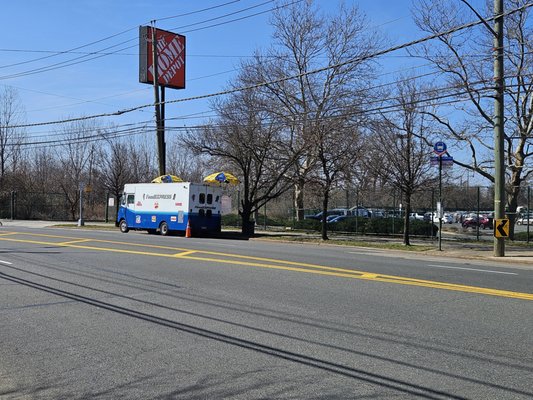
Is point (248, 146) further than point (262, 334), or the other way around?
point (248, 146)

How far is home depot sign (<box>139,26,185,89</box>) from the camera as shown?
34.2 metres

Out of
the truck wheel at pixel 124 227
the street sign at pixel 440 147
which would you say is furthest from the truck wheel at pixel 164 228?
the street sign at pixel 440 147

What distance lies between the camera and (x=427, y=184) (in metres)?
22.9

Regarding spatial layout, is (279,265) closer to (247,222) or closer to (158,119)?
(247,222)

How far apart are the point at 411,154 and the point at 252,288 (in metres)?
14.8

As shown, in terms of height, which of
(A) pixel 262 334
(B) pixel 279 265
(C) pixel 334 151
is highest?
(C) pixel 334 151

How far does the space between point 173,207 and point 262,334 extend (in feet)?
70.9

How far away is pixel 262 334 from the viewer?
6664 mm

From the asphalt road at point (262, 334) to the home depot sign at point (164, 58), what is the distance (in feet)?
80.4

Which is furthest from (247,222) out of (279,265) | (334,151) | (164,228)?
(279,265)

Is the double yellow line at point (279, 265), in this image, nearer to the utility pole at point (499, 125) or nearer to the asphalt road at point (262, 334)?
the asphalt road at point (262, 334)

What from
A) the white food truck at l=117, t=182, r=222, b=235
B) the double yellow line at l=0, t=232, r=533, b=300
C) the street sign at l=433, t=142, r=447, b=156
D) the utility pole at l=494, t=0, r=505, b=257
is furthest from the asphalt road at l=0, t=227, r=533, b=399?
the white food truck at l=117, t=182, r=222, b=235

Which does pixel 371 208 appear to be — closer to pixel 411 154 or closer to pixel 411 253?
pixel 411 154

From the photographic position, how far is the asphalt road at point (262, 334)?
191 inches
